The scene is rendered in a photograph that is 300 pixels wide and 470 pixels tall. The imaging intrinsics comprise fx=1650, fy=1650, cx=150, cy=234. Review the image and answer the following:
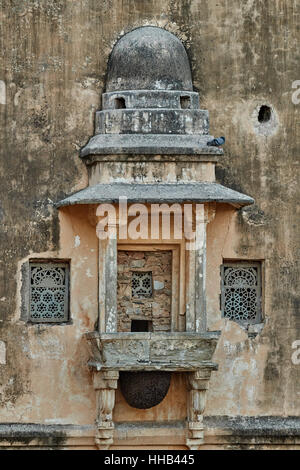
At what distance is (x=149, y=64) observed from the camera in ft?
58.0

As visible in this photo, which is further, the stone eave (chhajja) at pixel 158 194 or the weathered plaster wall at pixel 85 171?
the weathered plaster wall at pixel 85 171

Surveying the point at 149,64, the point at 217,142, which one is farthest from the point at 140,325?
the point at 149,64

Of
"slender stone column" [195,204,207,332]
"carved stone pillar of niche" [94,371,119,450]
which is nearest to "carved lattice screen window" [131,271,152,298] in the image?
"slender stone column" [195,204,207,332]

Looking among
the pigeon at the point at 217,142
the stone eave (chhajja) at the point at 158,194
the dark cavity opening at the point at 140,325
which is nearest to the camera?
the stone eave (chhajja) at the point at 158,194

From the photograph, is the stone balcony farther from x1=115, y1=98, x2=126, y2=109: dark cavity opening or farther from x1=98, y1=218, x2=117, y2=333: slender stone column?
x1=115, y1=98, x2=126, y2=109: dark cavity opening

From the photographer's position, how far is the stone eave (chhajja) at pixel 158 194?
1716cm

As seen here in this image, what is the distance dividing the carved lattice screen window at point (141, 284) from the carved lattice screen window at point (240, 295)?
0.84 meters

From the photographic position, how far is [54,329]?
58.1 feet

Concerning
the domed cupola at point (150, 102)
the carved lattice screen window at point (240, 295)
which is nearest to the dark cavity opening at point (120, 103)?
the domed cupola at point (150, 102)

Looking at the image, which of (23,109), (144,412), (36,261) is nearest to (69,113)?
(23,109)

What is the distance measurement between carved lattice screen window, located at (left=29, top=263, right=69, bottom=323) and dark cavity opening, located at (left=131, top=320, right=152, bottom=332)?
747 millimetres

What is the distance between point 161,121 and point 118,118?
46 centimetres

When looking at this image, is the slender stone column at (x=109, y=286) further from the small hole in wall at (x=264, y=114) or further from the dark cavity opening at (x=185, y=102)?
the small hole in wall at (x=264, y=114)
